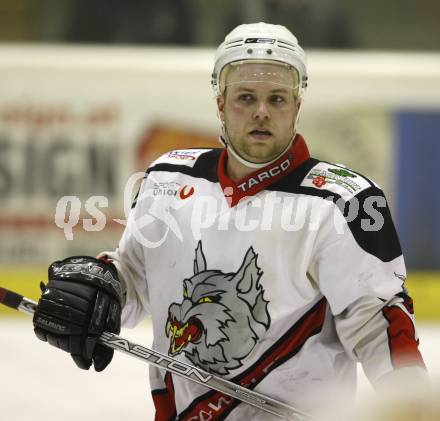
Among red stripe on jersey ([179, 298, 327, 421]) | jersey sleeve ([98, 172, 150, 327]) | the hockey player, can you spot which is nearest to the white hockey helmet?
the hockey player

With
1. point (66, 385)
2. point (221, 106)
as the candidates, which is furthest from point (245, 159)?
A: point (66, 385)

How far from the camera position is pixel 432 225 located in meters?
5.02

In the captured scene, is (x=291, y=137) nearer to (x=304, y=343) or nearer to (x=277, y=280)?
(x=277, y=280)

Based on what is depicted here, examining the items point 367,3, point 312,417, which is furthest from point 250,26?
point 367,3

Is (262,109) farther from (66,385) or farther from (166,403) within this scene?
(66,385)

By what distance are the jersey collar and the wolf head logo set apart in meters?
0.14

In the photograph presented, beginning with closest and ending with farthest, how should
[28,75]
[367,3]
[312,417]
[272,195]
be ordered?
[312,417], [272,195], [28,75], [367,3]

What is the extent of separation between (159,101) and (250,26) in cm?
288

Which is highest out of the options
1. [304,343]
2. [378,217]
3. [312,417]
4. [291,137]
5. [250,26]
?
[250,26]

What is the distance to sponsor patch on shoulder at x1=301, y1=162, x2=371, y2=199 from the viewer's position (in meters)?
2.06

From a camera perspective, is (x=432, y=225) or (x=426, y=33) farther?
(x=426, y=33)

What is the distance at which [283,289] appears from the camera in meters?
2.04

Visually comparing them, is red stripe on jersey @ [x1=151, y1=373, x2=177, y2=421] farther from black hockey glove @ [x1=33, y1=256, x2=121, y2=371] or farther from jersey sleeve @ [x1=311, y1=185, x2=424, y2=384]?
jersey sleeve @ [x1=311, y1=185, x2=424, y2=384]

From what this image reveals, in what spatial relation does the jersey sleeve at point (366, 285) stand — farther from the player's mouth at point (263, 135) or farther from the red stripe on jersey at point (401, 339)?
the player's mouth at point (263, 135)
